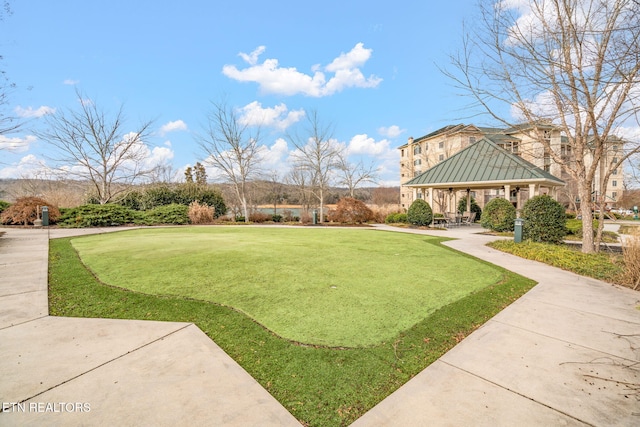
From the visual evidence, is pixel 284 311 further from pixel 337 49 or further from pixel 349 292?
pixel 337 49

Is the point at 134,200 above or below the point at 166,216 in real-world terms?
above

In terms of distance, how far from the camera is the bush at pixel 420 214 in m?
15.2

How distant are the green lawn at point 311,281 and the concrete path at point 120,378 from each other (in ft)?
2.81

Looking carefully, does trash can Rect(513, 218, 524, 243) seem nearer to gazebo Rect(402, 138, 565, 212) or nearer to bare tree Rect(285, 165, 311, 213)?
gazebo Rect(402, 138, 565, 212)

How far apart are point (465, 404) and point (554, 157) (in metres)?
8.74

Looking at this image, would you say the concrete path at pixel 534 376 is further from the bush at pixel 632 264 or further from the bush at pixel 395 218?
the bush at pixel 395 218

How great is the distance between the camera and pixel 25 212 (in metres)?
13.9

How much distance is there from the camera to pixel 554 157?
306 inches

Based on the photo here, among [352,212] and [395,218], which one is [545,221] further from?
[352,212]

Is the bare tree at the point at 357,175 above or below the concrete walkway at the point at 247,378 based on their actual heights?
above

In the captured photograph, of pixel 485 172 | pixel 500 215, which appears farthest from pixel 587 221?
pixel 485 172

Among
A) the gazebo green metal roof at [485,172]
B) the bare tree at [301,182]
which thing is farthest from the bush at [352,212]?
the bare tree at [301,182]

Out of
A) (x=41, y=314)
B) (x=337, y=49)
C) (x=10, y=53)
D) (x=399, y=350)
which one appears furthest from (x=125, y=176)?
(x=399, y=350)

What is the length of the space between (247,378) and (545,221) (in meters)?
10.4
